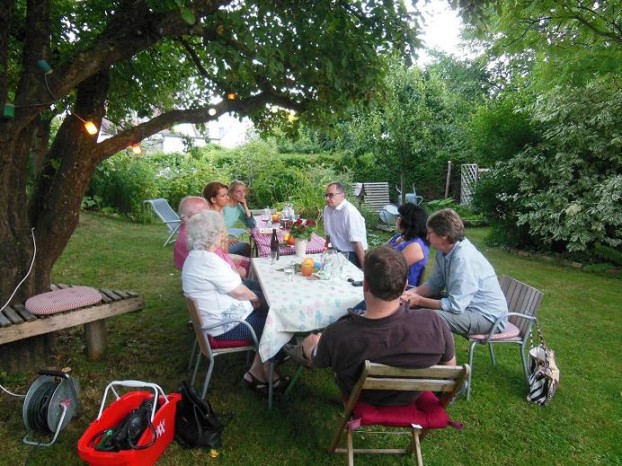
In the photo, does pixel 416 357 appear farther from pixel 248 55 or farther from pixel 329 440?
pixel 248 55

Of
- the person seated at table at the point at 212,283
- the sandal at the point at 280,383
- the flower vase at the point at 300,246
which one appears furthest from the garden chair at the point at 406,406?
the flower vase at the point at 300,246

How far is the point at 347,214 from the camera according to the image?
461 cm

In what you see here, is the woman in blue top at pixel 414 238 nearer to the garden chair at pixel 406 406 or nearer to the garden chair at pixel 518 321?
the garden chair at pixel 518 321

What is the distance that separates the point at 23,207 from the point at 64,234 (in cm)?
34

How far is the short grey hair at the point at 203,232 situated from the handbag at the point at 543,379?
91.7 inches

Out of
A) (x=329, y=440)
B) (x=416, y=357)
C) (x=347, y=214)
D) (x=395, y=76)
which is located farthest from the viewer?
(x=395, y=76)

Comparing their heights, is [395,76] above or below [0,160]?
above

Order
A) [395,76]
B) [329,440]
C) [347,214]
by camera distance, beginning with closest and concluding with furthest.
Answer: [329,440] < [347,214] < [395,76]

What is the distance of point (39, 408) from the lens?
2430 millimetres

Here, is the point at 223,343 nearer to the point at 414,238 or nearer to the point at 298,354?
the point at 298,354

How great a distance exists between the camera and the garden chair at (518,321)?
2.92 m

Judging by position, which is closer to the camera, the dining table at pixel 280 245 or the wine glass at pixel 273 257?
the wine glass at pixel 273 257

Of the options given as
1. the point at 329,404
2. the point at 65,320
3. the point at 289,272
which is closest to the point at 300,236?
the point at 289,272

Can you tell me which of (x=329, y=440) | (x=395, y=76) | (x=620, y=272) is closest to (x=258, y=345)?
(x=329, y=440)
